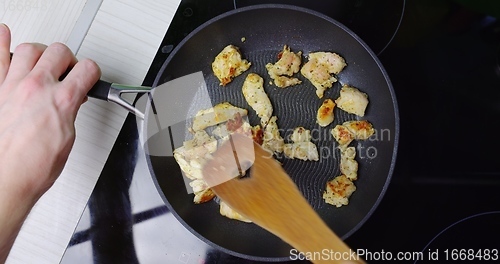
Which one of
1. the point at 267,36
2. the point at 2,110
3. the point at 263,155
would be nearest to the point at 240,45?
the point at 267,36

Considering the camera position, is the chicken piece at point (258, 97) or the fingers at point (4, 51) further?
the chicken piece at point (258, 97)

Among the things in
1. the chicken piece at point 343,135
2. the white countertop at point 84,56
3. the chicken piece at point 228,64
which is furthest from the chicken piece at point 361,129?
the white countertop at point 84,56

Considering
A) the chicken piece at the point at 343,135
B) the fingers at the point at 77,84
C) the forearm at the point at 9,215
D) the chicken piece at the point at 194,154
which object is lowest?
the forearm at the point at 9,215

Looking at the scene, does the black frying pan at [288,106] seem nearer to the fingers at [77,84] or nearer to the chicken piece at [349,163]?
the chicken piece at [349,163]

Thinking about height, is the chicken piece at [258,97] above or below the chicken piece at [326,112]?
below

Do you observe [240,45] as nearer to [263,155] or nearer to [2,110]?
[263,155]
